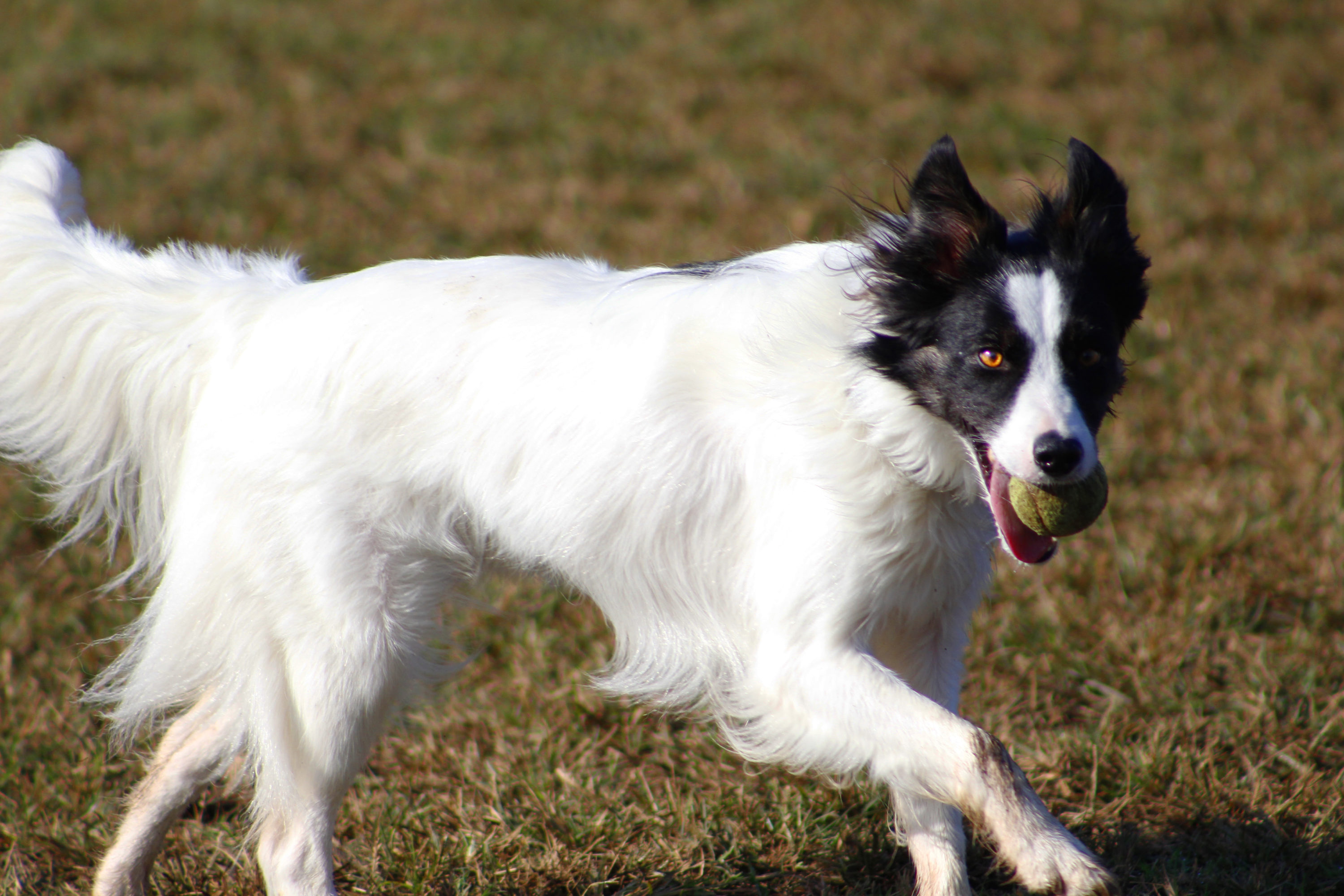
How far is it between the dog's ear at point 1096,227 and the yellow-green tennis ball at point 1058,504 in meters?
0.44

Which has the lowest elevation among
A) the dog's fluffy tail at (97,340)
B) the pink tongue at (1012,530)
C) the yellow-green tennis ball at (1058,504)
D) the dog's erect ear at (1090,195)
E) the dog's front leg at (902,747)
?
the dog's fluffy tail at (97,340)

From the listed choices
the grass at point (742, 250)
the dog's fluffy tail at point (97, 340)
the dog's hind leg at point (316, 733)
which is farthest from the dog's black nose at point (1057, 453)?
the dog's fluffy tail at point (97, 340)

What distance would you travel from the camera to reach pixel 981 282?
2795 millimetres

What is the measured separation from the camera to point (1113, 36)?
972cm

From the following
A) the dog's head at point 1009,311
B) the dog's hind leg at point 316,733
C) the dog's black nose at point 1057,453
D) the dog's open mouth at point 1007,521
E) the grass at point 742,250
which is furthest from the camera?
the grass at point 742,250

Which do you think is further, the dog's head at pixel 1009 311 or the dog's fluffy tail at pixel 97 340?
the dog's fluffy tail at pixel 97 340

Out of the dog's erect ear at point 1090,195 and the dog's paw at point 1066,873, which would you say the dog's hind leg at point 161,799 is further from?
the dog's erect ear at point 1090,195

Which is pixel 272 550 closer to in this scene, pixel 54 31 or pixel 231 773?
pixel 231 773

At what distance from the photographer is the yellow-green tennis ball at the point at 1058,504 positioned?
2.71m

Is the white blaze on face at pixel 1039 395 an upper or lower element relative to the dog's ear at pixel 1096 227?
lower

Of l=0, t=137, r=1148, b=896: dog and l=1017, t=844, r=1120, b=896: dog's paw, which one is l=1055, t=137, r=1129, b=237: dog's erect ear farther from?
l=1017, t=844, r=1120, b=896: dog's paw

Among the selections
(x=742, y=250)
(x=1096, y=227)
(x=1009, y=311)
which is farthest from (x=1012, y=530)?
(x=742, y=250)

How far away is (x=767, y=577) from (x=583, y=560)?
511 millimetres

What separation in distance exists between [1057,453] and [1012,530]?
12.3 inches
